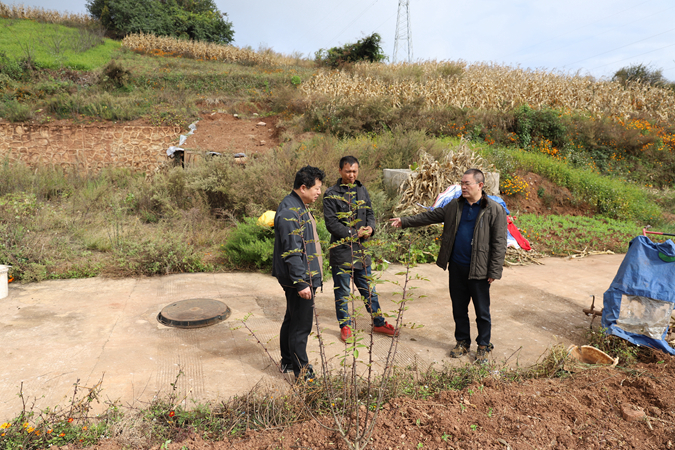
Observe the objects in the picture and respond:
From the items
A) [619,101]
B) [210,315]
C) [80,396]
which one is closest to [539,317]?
[210,315]

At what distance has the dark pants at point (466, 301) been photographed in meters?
3.66

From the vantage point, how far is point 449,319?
467 cm

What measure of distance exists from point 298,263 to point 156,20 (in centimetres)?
3515

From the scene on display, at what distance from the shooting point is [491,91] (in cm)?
1625

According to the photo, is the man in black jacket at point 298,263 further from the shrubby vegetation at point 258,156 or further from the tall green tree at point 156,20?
the tall green tree at point 156,20

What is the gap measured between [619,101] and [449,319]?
60.1ft

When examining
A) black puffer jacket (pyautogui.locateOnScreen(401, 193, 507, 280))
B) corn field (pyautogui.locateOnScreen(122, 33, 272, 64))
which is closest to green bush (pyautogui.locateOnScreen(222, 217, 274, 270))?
black puffer jacket (pyautogui.locateOnScreen(401, 193, 507, 280))

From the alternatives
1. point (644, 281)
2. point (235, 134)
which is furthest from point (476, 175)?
point (235, 134)

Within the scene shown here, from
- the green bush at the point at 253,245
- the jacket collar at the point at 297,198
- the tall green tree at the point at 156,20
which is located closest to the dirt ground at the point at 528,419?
the jacket collar at the point at 297,198

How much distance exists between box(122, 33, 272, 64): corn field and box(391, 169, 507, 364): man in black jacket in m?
25.8

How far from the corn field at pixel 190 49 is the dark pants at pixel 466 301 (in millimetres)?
26014

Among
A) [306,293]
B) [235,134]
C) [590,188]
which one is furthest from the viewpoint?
[235,134]

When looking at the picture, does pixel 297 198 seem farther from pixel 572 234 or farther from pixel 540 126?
pixel 540 126

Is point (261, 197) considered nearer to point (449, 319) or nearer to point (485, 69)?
point (449, 319)
